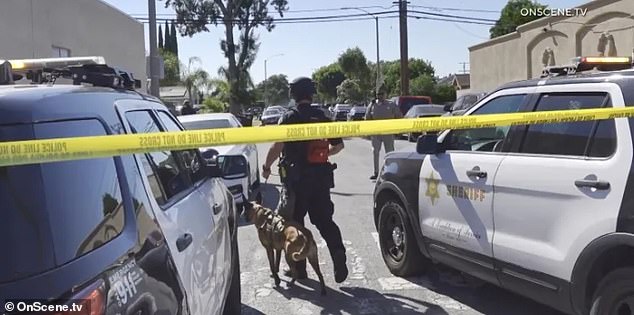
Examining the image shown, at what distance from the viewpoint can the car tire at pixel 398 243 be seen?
→ 5.75m

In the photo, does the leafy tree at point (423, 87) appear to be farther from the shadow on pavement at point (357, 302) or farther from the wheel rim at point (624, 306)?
the wheel rim at point (624, 306)

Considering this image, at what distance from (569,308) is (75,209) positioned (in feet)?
9.78

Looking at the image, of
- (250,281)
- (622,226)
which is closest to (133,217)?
(622,226)

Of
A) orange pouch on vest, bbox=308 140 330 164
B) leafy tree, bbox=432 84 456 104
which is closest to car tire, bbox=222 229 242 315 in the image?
orange pouch on vest, bbox=308 140 330 164

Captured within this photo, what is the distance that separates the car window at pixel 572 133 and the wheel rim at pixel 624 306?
791mm

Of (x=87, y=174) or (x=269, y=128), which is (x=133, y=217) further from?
(x=269, y=128)

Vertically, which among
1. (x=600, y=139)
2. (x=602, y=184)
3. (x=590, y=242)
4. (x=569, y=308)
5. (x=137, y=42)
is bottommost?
(x=569, y=308)

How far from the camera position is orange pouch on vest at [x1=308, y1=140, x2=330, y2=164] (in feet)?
18.4

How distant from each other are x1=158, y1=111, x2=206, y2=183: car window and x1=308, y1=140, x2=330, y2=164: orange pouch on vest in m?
1.42

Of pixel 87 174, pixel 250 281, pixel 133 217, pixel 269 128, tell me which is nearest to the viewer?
pixel 87 174

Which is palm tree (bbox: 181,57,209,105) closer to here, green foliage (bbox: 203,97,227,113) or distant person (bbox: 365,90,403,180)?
green foliage (bbox: 203,97,227,113)

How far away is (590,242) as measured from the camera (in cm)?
365

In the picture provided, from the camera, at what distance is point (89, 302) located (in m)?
1.82

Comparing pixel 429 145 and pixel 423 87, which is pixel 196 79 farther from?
pixel 429 145
